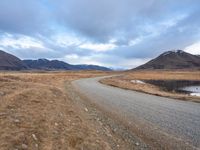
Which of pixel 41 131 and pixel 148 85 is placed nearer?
pixel 41 131

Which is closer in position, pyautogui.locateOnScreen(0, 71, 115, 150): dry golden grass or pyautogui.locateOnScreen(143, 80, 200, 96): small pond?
pyautogui.locateOnScreen(0, 71, 115, 150): dry golden grass

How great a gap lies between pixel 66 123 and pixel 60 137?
2.29 metres

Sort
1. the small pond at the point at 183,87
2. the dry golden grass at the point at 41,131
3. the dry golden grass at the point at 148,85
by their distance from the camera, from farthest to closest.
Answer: the small pond at the point at 183,87 → the dry golden grass at the point at 148,85 → the dry golden grass at the point at 41,131

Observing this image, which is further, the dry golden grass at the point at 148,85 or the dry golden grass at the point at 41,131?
the dry golden grass at the point at 148,85

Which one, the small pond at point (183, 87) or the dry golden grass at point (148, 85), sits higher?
the dry golden grass at point (148, 85)

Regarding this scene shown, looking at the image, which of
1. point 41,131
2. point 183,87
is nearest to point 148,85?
point 183,87

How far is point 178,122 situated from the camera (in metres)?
14.2

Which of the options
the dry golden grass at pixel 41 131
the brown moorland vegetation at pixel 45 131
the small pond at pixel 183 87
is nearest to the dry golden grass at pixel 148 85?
the small pond at pixel 183 87

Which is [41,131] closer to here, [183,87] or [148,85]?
[148,85]

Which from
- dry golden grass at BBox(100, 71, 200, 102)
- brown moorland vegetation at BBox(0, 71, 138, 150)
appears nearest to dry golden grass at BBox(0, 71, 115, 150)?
brown moorland vegetation at BBox(0, 71, 138, 150)

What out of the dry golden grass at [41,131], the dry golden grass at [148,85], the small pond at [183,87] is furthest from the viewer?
the small pond at [183,87]

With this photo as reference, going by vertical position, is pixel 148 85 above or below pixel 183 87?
above

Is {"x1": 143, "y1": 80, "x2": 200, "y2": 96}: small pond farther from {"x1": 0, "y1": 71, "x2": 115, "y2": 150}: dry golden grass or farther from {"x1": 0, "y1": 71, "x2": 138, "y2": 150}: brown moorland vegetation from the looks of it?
{"x1": 0, "y1": 71, "x2": 115, "y2": 150}: dry golden grass

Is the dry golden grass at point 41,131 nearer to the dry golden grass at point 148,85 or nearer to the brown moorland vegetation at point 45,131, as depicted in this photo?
the brown moorland vegetation at point 45,131
